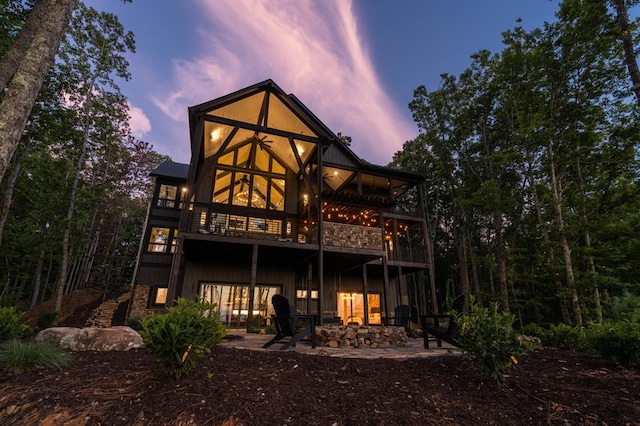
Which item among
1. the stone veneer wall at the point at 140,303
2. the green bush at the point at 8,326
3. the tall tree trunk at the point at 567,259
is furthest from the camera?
the stone veneer wall at the point at 140,303

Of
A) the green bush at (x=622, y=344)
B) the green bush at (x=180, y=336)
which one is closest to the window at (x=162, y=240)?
the green bush at (x=180, y=336)

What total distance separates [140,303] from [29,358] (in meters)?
8.94

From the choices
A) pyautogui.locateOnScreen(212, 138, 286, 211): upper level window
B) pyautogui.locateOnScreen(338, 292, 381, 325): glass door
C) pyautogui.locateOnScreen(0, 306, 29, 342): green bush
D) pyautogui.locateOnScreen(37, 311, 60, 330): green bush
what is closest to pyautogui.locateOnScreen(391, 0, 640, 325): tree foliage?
pyautogui.locateOnScreen(338, 292, 381, 325): glass door

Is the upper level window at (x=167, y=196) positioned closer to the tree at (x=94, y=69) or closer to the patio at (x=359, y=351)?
the tree at (x=94, y=69)

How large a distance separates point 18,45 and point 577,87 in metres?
16.2

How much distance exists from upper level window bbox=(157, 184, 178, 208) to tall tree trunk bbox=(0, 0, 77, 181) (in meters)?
9.95

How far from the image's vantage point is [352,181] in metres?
15.0

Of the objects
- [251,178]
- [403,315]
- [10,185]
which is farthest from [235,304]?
[10,185]

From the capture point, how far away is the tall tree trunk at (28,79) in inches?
116

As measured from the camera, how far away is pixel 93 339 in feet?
15.4

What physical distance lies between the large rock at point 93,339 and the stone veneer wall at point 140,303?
269 inches

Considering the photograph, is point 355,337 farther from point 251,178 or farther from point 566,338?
point 251,178

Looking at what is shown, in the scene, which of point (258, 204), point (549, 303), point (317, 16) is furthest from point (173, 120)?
point (549, 303)

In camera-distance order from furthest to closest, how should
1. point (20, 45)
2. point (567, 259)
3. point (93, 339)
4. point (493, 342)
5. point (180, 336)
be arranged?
point (567, 259)
point (93, 339)
point (20, 45)
point (493, 342)
point (180, 336)
